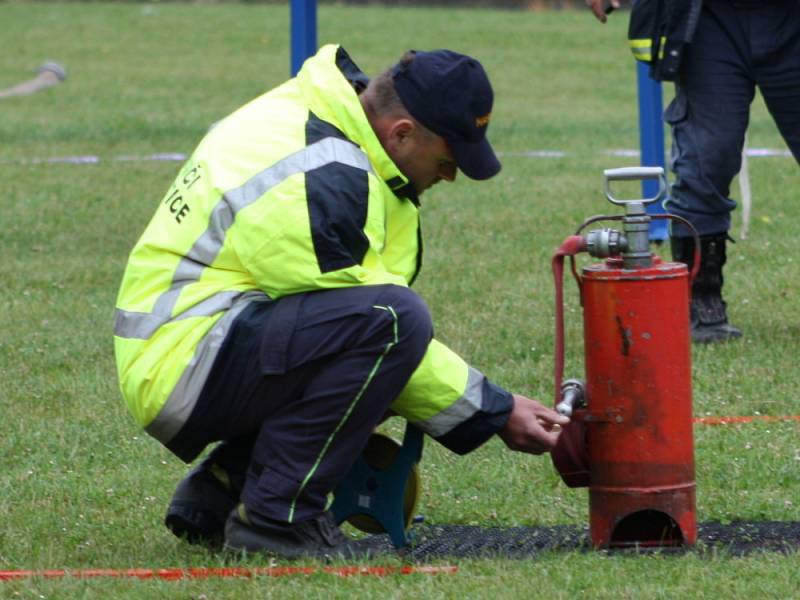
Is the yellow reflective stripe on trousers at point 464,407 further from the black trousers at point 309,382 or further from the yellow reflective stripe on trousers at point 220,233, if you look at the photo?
the yellow reflective stripe on trousers at point 220,233

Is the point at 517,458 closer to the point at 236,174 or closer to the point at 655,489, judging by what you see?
the point at 655,489

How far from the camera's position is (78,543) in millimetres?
4066

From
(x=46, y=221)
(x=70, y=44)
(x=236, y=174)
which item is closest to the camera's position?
(x=236, y=174)

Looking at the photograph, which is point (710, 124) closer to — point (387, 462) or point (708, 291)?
point (708, 291)

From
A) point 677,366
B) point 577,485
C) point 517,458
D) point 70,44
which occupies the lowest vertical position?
point 70,44

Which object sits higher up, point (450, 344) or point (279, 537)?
point (279, 537)

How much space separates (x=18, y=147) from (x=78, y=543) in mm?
9319

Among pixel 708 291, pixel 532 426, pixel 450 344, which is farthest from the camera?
pixel 450 344

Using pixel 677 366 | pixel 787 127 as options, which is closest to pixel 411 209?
pixel 677 366

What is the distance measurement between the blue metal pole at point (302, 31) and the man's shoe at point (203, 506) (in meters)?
4.07

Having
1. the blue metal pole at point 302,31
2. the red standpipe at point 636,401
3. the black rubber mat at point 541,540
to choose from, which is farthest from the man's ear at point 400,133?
the blue metal pole at point 302,31

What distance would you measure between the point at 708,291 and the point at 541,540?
8.22ft

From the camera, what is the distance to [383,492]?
400 cm

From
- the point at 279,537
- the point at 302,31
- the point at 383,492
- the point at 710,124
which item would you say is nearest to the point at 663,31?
the point at 710,124
